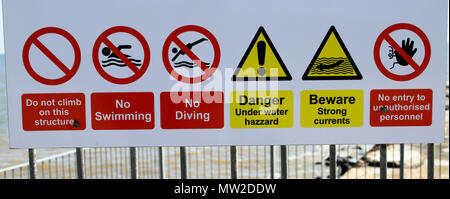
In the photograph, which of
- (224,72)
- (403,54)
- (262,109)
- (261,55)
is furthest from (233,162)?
(403,54)

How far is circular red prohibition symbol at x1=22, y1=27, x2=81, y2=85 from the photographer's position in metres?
2.13

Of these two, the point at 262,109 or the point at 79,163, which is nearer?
the point at 262,109

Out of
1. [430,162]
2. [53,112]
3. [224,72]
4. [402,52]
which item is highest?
[402,52]

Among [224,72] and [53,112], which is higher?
[224,72]

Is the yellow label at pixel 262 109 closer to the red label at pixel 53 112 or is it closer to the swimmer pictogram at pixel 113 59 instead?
the swimmer pictogram at pixel 113 59

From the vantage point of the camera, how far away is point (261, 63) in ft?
7.01

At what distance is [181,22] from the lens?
2.12 m

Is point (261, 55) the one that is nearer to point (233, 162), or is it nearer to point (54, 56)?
point (233, 162)

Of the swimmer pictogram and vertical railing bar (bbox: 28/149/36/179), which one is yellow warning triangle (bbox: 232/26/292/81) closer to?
the swimmer pictogram

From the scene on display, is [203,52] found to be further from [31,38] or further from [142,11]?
[31,38]

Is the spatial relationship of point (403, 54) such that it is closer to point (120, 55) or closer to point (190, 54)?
point (190, 54)

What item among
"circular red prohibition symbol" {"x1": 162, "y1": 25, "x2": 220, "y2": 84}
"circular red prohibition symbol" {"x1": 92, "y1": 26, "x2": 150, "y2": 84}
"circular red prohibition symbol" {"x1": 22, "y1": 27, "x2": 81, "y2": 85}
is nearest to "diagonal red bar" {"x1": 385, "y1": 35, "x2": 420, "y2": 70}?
"circular red prohibition symbol" {"x1": 162, "y1": 25, "x2": 220, "y2": 84}

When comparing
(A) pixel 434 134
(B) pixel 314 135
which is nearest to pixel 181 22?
(B) pixel 314 135

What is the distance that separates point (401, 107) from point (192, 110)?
1280 mm
